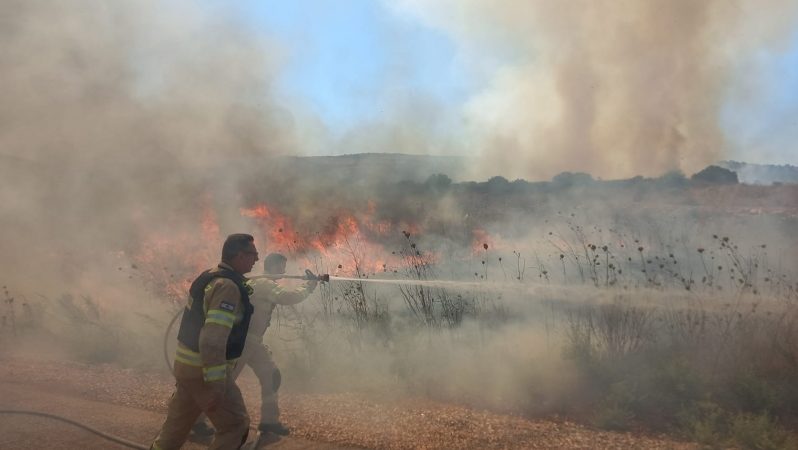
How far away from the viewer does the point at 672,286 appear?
Answer: 6.89 meters

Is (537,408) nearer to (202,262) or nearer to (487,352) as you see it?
(487,352)

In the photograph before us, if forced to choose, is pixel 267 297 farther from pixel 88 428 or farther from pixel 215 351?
pixel 88 428

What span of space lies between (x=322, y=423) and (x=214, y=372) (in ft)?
7.09

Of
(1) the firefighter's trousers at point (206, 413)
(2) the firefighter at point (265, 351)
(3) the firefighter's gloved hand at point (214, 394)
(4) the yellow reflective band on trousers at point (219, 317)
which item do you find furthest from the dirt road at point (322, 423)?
(4) the yellow reflective band on trousers at point (219, 317)

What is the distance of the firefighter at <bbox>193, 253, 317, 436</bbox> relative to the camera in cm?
484

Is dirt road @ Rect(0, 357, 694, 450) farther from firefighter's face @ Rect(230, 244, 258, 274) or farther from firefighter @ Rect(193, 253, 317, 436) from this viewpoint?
firefighter's face @ Rect(230, 244, 258, 274)

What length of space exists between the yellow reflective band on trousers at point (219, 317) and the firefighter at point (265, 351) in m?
1.47

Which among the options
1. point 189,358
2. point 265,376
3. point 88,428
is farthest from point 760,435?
point 88,428

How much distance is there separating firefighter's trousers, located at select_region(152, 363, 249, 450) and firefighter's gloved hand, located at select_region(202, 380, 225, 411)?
2cm

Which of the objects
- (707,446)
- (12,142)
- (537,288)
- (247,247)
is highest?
(12,142)

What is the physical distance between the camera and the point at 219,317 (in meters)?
3.29

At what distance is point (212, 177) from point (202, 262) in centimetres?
383

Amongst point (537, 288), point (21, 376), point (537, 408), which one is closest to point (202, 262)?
point (21, 376)

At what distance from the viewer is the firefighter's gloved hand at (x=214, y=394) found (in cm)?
330
